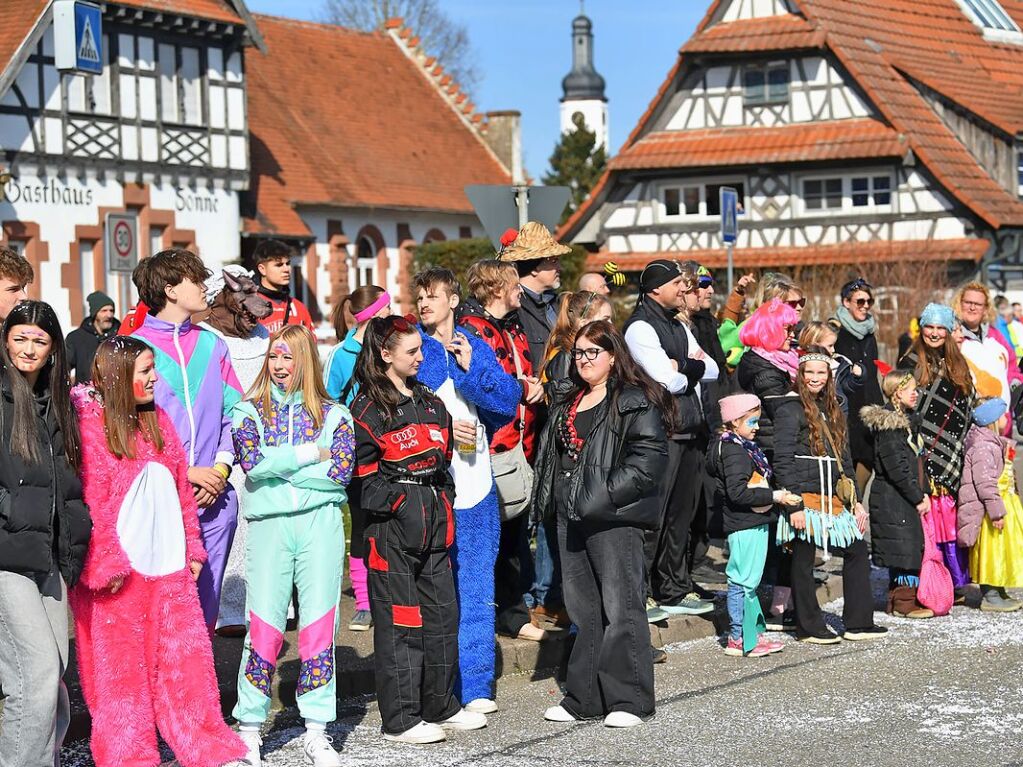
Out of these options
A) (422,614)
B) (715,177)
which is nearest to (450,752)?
(422,614)

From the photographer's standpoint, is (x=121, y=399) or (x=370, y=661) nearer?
(x=121, y=399)

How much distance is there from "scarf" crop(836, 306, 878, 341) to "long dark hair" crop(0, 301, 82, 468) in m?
7.26

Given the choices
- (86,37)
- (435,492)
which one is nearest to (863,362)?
(435,492)

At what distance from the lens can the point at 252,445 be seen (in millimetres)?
7434

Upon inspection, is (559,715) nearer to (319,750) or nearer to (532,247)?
(319,750)

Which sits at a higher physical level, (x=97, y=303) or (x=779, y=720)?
(x=97, y=303)

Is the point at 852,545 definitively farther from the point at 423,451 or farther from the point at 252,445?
the point at 252,445

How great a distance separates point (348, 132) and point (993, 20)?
19.1 metres

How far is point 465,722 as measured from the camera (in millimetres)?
7887

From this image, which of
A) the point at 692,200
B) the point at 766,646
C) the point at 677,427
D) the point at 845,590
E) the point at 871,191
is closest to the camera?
the point at 677,427

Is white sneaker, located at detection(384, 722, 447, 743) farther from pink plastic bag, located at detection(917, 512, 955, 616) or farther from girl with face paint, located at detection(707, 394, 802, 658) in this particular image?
pink plastic bag, located at detection(917, 512, 955, 616)

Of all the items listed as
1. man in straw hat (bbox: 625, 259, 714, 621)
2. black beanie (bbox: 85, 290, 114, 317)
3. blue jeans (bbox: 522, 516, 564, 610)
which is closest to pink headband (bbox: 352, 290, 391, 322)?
man in straw hat (bbox: 625, 259, 714, 621)

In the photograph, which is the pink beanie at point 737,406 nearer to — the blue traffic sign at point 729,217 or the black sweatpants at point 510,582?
the black sweatpants at point 510,582

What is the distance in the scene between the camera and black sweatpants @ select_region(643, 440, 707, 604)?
1014 centimetres
